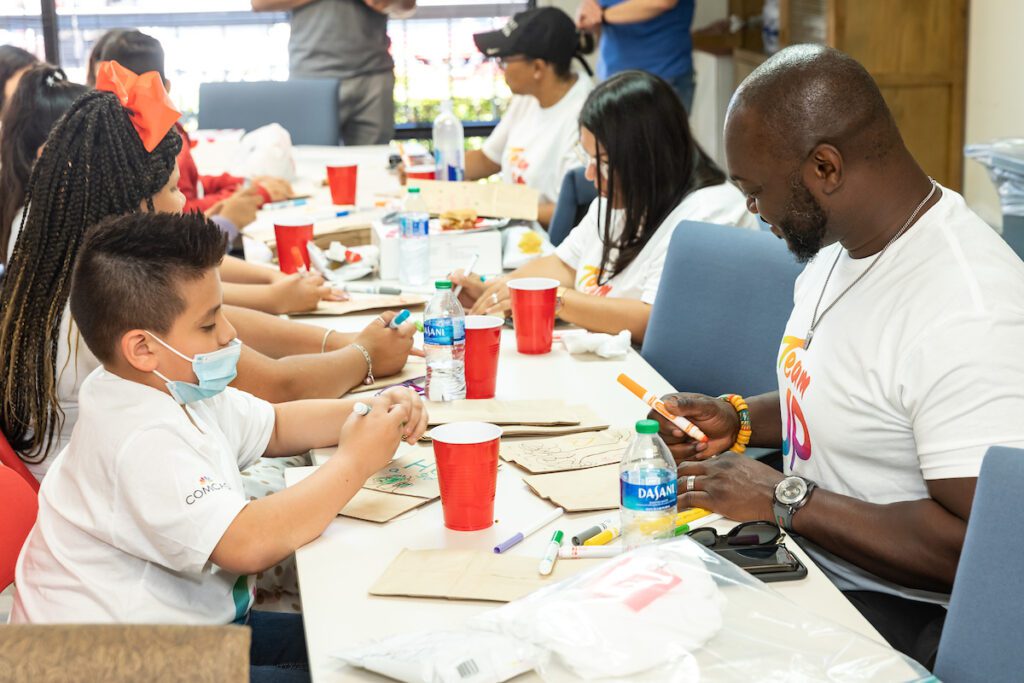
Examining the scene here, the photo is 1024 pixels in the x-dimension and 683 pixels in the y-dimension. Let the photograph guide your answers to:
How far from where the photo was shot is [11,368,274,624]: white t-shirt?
53.1 inches

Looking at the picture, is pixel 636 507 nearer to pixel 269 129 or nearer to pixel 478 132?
pixel 269 129

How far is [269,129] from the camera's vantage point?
13.3 feet

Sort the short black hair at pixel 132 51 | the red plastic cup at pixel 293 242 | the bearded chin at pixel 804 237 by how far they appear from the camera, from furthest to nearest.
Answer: the short black hair at pixel 132 51 → the red plastic cup at pixel 293 242 → the bearded chin at pixel 804 237

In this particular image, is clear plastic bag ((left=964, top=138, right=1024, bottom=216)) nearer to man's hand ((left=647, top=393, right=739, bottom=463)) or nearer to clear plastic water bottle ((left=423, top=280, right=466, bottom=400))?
man's hand ((left=647, top=393, right=739, bottom=463))

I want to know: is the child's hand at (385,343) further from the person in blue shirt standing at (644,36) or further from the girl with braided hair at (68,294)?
the person in blue shirt standing at (644,36)

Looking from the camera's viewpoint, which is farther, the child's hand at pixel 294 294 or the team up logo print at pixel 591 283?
the team up logo print at pixel 591 283

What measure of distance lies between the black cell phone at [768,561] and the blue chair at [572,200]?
2.20 m

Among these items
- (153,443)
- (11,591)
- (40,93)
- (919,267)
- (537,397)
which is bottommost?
(11,591)

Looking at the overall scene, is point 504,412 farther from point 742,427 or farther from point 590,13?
point 590,13

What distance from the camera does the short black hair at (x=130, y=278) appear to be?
1460 millimetres

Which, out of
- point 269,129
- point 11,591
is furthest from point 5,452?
point 269,129

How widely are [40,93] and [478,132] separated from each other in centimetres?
423

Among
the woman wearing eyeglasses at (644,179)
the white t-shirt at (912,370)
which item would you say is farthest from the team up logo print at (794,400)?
the woman wearing eyeglasses at (644,179)

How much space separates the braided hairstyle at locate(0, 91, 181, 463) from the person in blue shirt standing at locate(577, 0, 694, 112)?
3.17 metres
